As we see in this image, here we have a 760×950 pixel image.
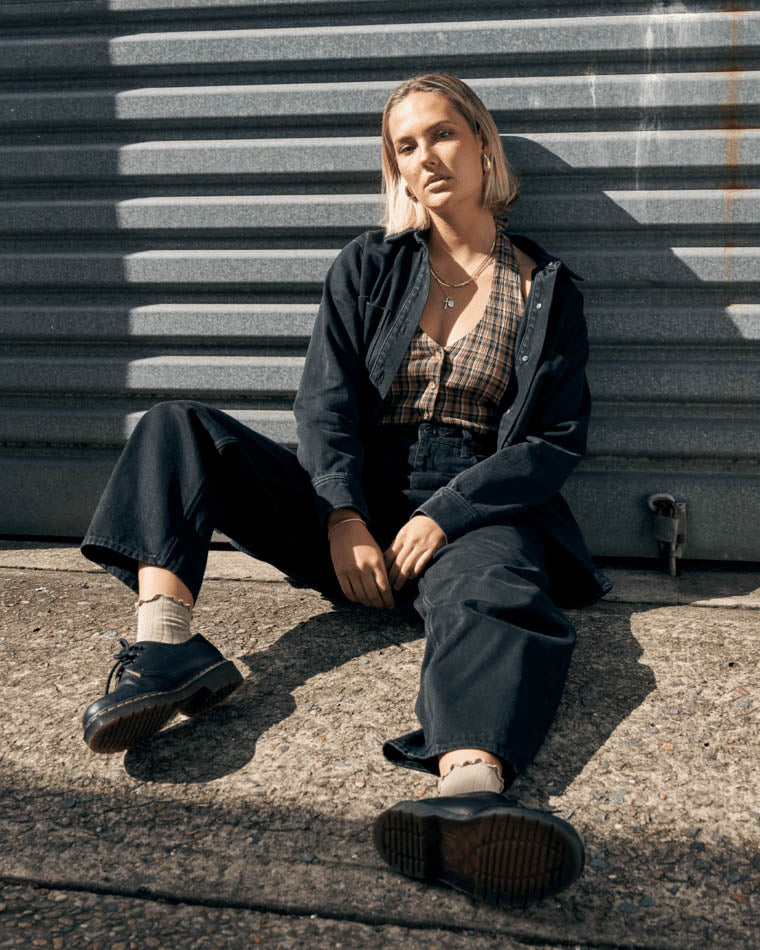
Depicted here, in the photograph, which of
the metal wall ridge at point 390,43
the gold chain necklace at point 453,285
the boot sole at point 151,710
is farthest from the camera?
the metal wall ridge at point 390,43

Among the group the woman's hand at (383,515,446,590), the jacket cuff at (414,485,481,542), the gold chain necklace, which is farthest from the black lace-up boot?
the gold chain necklace

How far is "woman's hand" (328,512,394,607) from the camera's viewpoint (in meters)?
2.39

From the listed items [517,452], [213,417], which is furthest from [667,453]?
[213,417]

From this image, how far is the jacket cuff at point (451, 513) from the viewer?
244 centimetres

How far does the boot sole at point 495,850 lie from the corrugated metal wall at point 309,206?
6.16ft

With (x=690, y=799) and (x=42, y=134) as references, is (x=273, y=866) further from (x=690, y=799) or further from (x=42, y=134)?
(x=42, y=134)

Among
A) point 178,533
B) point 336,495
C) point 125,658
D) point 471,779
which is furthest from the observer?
point 336,495

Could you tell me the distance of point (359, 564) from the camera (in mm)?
2383

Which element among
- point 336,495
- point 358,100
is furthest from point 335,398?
point 358,100

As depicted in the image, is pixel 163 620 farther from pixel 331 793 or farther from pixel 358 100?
pixel 358 100

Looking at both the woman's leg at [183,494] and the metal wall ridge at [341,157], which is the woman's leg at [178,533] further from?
the metal wall ridge at [341,157]

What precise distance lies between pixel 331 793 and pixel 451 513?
880mm

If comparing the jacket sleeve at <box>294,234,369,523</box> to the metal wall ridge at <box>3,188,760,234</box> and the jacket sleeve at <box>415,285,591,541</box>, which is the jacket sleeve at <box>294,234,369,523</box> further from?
the metal wall ridge at <box>3,188,760,234</box>

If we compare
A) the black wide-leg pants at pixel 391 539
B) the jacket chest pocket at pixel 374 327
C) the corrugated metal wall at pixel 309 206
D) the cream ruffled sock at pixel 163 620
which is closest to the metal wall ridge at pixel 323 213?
the corrugated metal wall at pixel 309 206
